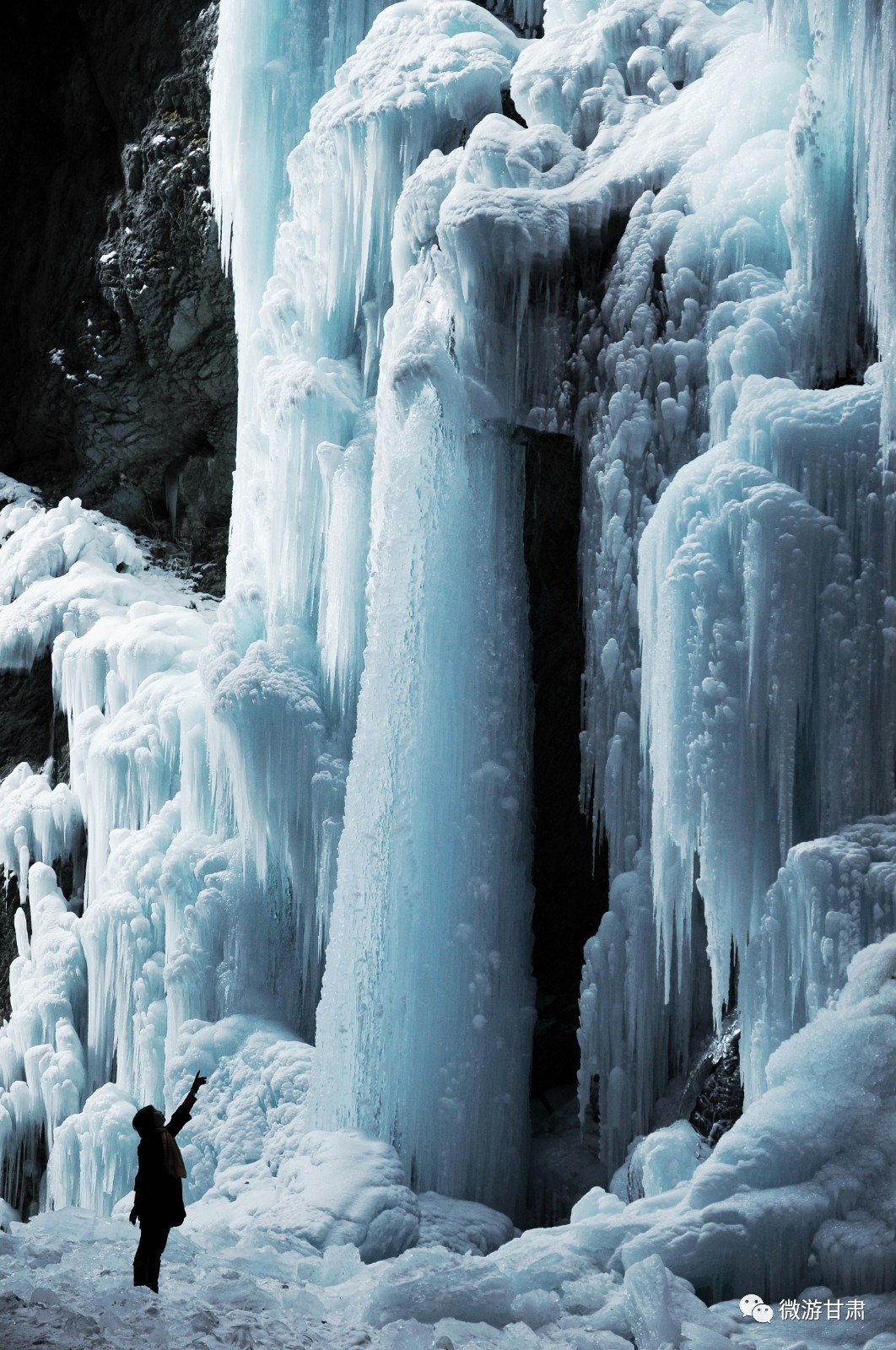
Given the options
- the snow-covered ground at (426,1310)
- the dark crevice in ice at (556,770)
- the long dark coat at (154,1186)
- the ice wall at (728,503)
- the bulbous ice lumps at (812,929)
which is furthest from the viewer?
the dark crevice in ice at (556,770)

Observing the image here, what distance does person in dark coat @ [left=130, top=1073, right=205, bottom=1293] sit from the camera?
5.74 meters

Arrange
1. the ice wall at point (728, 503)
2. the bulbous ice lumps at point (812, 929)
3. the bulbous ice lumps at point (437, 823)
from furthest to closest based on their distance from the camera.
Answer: the bulbous ice lumps at point (437, 823) < the ice wall at point (728, 503) < the bulbous ice lumps at point (812, 929)

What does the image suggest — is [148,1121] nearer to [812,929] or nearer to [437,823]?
[812,929]

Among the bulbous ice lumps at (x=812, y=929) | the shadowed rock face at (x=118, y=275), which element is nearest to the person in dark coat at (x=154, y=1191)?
the bulbous ice lumps at (x=812, y=929)

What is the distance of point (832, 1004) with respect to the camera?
21.7 feet

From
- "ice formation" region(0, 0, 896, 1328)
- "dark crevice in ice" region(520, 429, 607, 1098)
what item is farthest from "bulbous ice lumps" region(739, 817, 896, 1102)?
"dark crevice in ice" region(520, 429, 607, 1098)

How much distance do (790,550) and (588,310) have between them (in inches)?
111

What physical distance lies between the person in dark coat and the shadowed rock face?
10333mm

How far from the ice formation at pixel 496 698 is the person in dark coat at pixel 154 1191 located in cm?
87

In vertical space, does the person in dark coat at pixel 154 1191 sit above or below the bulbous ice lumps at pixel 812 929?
below

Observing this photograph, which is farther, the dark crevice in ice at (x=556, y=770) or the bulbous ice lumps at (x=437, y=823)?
the dark crevice in ice at (x=556, y=770)

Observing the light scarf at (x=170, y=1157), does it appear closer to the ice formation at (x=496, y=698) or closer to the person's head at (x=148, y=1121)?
the person's head at (x=148, y=1121)

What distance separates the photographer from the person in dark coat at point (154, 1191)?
18.8ft

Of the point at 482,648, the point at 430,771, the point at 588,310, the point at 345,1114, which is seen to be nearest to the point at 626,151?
the point at 588,310
